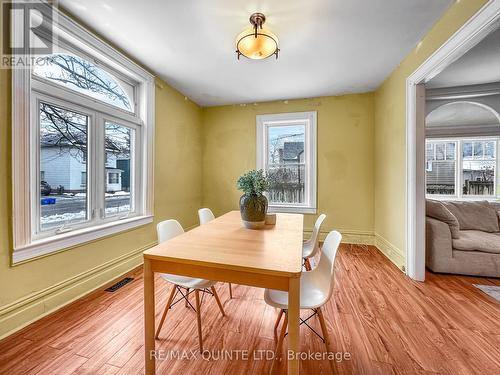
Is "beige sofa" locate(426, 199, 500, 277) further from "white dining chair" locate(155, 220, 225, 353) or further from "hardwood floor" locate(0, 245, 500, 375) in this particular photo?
"white dining chair" locate(155, 220, 225, 353)

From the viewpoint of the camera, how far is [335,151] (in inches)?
150

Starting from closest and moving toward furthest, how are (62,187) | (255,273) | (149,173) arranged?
1. (255,273)
2. (62,187)
3. (149,173)

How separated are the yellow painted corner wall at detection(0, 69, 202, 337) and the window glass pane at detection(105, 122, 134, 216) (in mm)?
353

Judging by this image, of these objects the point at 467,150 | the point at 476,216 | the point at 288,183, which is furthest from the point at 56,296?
the point at 467,150

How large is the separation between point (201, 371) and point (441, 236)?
2.95m

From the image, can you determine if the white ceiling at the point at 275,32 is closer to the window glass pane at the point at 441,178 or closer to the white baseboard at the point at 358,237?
the white baseboard at the point at 358,237

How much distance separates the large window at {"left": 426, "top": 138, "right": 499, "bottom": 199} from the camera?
440 cm

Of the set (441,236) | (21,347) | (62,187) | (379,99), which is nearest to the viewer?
(21,347)

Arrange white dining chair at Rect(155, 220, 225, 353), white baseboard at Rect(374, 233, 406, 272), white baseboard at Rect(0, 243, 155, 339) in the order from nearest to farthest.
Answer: white dining chair at Rect(155, 220, 225, 353) → white baseboard at Rect(0, 243, 155, 339) → white baseboard at Rect(374, 233, 406, 272)

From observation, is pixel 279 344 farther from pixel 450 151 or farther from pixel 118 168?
pixel 450 151

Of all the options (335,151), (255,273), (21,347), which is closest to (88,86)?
(21,347)

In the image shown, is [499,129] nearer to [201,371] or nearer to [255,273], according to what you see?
[255,273]

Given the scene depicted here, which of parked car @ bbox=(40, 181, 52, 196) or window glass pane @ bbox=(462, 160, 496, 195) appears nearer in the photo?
parked car @ bbox=(40, 181, 52, 196)

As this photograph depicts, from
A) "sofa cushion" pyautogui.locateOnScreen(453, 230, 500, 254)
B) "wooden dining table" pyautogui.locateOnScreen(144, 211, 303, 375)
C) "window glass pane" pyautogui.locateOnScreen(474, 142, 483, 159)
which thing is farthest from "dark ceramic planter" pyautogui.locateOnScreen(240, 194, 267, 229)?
"window glass pane" pyautogui.locateOnScreen(474, 142, 483, 159)
